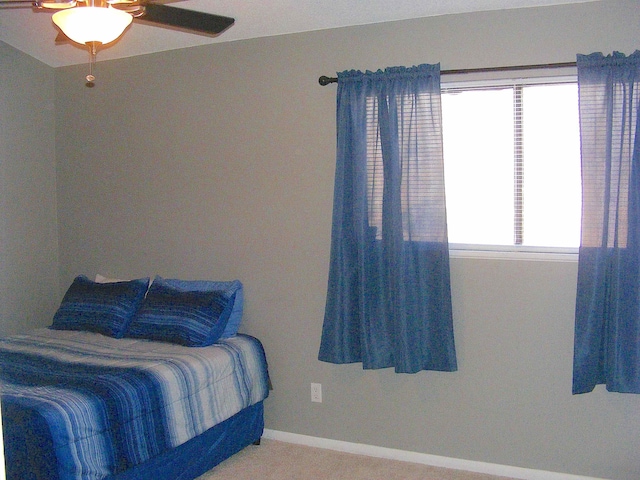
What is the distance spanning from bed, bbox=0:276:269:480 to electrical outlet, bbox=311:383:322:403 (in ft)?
0.87

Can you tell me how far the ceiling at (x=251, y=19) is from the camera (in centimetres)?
307

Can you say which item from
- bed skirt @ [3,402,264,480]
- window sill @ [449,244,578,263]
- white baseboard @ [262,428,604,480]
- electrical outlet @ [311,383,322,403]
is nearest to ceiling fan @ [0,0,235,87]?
bed skirt @ [3,402,264,480]

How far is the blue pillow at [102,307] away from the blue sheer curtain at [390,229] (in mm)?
1209

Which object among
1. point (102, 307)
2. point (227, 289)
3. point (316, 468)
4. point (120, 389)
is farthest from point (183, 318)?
point (316, 468)

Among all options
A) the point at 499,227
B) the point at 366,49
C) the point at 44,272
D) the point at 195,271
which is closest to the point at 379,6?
the point at 366,49

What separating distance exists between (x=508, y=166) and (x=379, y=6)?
3.42 ft

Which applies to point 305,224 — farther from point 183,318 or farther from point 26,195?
point 26,195

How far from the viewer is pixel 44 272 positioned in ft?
14.1

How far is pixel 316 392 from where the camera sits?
139 inches

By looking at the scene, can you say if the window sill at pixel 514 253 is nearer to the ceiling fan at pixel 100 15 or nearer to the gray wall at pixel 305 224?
the gray wall at pixel 305 224

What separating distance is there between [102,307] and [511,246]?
92.9 inches

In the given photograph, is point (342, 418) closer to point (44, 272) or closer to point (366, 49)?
point (366, 49)

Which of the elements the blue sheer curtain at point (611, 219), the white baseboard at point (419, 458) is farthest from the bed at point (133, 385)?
the blue sheer curtain at point (611, 219)

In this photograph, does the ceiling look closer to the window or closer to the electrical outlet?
the window
